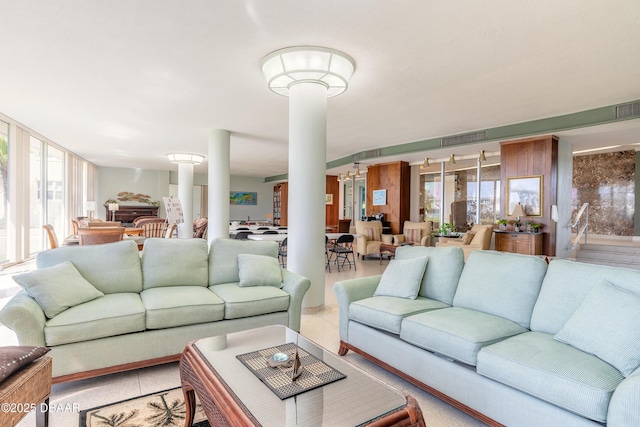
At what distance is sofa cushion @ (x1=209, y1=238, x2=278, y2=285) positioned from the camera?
3466 mm

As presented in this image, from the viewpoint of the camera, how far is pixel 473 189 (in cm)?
1031

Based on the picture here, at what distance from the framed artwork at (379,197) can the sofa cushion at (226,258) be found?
7064mm

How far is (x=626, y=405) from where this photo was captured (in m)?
1.43

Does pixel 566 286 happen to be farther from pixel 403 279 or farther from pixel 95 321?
pixel 95 321

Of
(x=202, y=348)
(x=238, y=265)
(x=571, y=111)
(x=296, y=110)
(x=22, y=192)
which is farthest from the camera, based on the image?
(x=22, y=192)

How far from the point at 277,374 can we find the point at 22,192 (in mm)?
7810

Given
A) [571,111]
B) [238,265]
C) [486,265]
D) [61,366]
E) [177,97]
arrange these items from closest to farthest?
[61,366] < [486,265] < [238,265] < [177,97] < [571,111]

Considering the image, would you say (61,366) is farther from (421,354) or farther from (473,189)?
(473,189)

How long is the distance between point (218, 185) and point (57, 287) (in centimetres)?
447

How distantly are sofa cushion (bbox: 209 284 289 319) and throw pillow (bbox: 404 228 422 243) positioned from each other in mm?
6082

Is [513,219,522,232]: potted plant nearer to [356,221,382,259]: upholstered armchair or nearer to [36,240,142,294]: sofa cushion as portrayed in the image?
[356,221,382,259]: upholstered armchair

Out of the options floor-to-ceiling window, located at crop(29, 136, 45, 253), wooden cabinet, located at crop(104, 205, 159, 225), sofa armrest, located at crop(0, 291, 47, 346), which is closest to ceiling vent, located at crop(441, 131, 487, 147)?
sofa armrest, located at crop(0, 291, 47, 346)

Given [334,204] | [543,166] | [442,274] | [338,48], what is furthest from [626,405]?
[334,204]

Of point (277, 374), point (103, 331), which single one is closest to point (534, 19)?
point (277, 374)
